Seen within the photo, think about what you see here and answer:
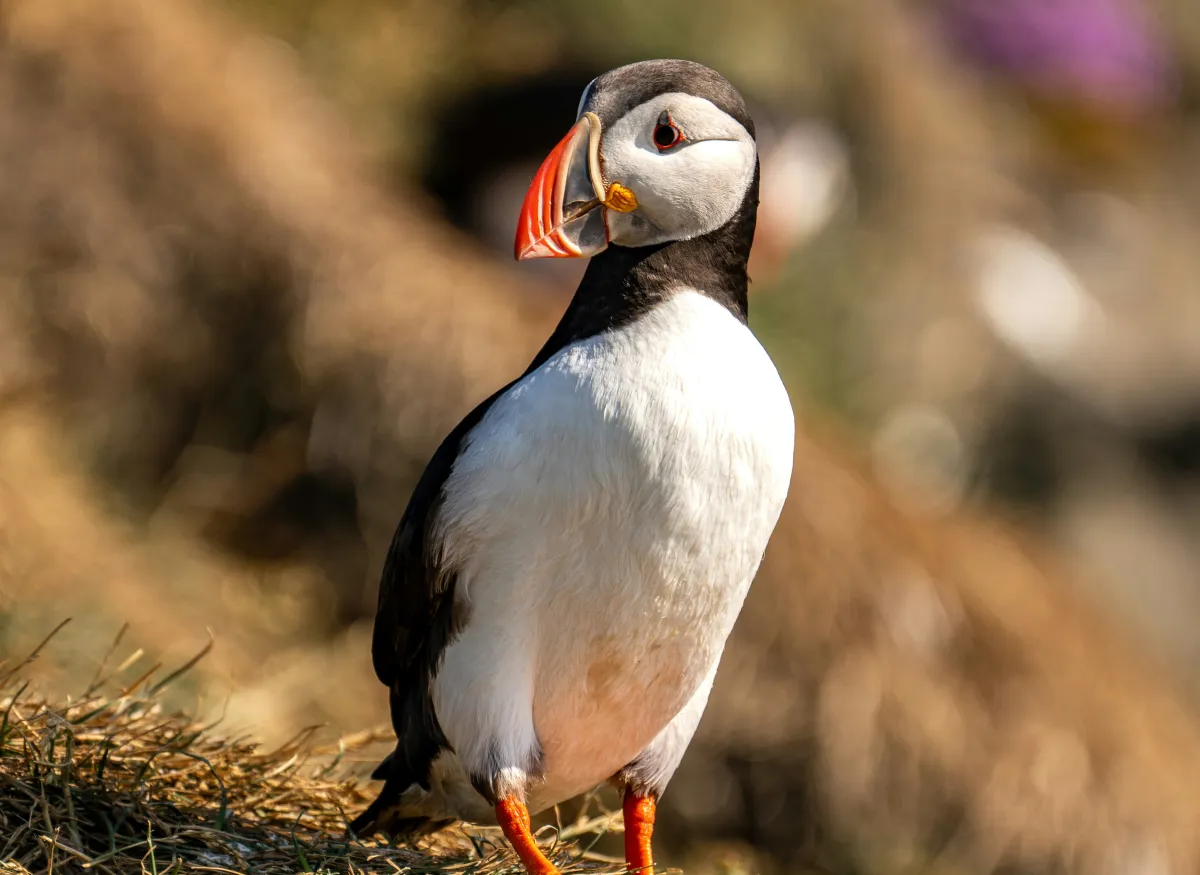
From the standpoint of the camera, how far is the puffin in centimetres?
263

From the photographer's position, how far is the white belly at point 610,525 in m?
2.62

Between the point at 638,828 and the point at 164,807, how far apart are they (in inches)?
38.0

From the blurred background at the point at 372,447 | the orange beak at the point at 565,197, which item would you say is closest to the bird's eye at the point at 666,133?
the orange beak at the point at 565,197

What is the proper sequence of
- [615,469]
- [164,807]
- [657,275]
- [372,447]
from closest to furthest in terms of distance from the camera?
[615,469] → [657,275] → [164,807] → [372,447]

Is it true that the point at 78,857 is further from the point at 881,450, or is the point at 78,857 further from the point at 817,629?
the point at 881,450

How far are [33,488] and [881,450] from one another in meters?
5.05

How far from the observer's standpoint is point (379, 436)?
6.67 meters

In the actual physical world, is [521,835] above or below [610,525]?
below

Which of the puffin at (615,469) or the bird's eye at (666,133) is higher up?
the bird's eye at (666,133)

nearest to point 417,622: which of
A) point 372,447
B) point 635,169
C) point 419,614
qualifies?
point 419,614

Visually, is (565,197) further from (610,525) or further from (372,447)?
(372,447)

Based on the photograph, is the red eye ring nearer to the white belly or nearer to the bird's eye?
the bird's eye

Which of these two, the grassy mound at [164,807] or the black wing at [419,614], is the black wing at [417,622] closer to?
the black wing at [419,614]

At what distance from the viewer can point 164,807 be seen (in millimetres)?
2967
